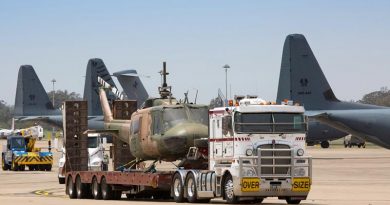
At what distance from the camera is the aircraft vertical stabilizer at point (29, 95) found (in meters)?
112

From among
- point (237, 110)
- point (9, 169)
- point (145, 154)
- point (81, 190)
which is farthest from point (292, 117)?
point (9, 169)

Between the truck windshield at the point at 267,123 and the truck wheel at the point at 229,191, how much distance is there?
57.7 inches

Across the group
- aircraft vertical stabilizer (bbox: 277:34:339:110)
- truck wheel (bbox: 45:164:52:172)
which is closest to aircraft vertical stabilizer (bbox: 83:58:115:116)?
aircraft vertical stabilizer (bbox: 277:34:339:110)

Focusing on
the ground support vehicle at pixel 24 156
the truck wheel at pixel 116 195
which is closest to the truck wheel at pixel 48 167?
the ground support vehicle at pixel 24 156

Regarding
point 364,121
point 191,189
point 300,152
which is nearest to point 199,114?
point 191,189

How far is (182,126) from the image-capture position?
3141 centimetres

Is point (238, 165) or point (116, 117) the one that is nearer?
point (238, 165)

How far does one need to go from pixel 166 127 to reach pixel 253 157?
4.07 metres

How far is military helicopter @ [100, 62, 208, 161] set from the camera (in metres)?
31.3

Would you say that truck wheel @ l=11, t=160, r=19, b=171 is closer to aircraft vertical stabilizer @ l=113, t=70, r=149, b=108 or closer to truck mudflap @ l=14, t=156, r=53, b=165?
truck mudflap @ l=14, t=156, r=53, b=165

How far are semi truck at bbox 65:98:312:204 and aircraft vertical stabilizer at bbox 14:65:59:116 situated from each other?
83.4 meters

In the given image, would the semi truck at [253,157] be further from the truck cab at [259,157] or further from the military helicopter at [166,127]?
the military helicopter at [166,127]

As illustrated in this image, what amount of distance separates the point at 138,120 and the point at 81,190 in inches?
147

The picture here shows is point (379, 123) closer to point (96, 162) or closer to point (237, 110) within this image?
point (96, 162)
